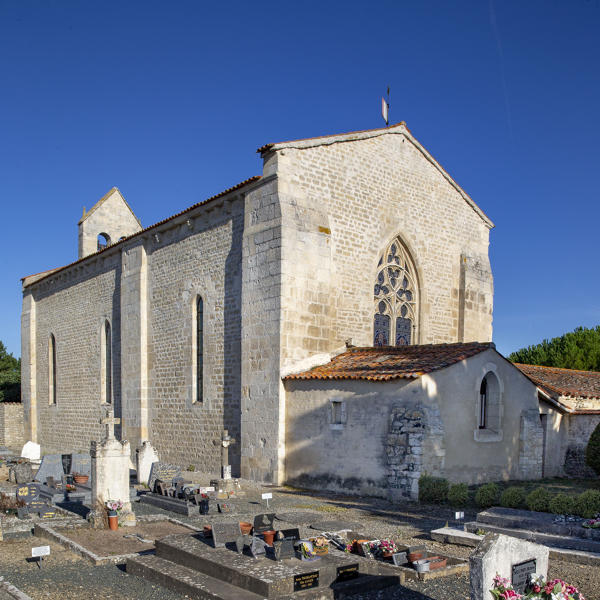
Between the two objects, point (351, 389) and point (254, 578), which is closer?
point (254, 578)

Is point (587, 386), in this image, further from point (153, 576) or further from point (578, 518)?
point (153, 576)

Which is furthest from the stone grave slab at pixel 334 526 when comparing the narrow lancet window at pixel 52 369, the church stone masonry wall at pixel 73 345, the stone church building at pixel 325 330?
the narrow lancet window at pixel 52 369

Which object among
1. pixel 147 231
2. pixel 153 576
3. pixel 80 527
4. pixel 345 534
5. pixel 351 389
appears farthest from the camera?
pixel 147 231

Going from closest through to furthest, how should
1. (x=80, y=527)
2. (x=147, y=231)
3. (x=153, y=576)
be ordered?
1. (x=153, y=576)
2. (x=80, y=527)
3. (x=147, y=231)

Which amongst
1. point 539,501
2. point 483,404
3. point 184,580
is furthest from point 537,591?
point 483,404

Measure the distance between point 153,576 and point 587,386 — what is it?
17.2 meters

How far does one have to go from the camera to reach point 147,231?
21422mm

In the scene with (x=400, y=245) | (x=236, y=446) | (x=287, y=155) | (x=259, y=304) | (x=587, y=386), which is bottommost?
(x=236, y=446)

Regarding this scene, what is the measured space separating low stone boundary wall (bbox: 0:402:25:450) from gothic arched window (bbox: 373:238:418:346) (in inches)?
834

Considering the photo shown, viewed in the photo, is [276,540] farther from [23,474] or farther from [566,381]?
[566,381]

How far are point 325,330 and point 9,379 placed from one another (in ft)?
89.4

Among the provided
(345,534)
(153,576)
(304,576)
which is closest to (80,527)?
(153,576)

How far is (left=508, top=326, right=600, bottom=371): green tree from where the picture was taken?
30000 millimetres

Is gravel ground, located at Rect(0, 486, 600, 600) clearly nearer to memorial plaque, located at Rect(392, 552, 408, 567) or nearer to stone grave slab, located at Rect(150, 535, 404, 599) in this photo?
stone grave slab, located at Rect(150, 535, 404, 599)
